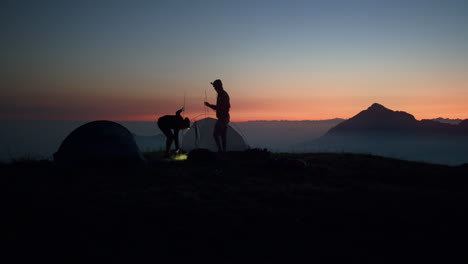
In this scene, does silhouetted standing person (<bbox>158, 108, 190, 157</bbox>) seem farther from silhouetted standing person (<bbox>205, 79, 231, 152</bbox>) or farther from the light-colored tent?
silhouetted standing person (<bbox>205, 79, 231, 152</bbox>)

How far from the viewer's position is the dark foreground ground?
399cm

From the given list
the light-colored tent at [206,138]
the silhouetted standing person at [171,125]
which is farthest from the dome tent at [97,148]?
the light-colored tent at [206,138]

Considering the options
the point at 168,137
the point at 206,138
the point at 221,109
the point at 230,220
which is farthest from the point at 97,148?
the point at 230,220

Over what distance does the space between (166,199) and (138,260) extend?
2.47m

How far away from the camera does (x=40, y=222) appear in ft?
16.2

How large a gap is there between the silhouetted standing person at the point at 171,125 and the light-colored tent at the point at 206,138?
70.9 inches

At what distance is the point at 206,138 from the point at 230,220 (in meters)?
11.2

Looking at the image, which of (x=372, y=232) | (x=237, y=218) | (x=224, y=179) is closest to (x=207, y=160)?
(x=224, y=179)

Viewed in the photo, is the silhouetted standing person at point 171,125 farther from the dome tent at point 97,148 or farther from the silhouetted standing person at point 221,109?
the dome tent at point 97,148

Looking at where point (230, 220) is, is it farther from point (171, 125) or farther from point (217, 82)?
point (171, 125)

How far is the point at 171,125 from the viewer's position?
13.8 m

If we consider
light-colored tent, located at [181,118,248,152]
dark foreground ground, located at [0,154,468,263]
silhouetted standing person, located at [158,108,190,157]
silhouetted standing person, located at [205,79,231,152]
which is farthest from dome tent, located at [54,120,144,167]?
light-colored tent, located at [181,118,248,152]

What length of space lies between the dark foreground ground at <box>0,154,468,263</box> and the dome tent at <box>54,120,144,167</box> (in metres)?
1.57

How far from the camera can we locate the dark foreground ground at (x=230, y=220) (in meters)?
3.99
